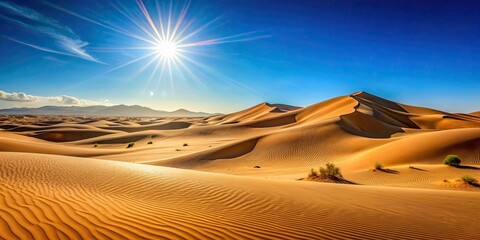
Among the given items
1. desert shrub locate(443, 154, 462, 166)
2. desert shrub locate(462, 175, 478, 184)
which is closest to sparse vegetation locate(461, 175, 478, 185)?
desert shrub locate(462, 175, 478, 184)

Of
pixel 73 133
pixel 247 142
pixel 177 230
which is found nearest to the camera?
pixel 177 230

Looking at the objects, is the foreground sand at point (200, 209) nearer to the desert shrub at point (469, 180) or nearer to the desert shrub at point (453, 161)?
the desert shrub at point (469, 180)

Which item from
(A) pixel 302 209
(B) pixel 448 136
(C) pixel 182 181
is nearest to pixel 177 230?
(A) pixel 302 209

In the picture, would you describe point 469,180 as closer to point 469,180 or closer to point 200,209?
point 469,180

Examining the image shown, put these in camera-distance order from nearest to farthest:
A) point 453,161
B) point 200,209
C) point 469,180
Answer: point 200,209
point 469,180
point 453,161

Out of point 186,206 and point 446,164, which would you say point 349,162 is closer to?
point 446,164

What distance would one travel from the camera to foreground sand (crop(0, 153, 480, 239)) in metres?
4.04

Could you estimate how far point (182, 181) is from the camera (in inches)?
326

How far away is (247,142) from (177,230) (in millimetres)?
21322

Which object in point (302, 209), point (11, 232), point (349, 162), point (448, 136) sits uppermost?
point (448, 136)

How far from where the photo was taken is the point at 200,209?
5523 millimetres

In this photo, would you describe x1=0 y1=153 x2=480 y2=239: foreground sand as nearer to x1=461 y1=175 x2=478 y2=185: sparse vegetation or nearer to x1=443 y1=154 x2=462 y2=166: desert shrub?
Result: x1=461 y1=175 x2=478 y2=185: sparse vegetation

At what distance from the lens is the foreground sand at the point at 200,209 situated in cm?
404

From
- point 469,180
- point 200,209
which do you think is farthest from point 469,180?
point 200,209
